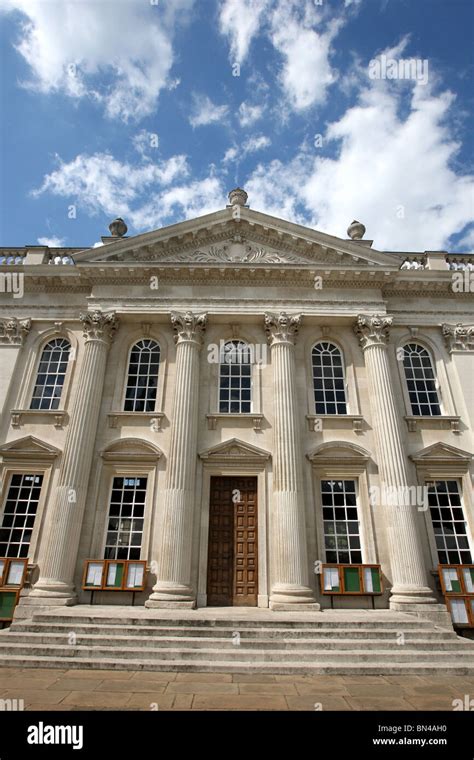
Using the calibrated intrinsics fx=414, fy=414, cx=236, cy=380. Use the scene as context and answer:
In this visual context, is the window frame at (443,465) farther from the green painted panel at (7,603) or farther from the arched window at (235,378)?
the green painted panel at (7,603)

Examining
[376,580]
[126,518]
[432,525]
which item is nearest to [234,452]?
[126,518]

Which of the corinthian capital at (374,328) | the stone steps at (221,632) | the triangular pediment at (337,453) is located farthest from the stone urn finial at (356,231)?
the stone steps at (221,632)

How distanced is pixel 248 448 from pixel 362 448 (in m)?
3.68

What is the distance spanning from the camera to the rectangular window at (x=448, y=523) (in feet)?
41.2

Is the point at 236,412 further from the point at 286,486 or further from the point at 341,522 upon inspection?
the point at 341,522

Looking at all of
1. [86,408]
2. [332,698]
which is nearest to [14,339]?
[86,408]

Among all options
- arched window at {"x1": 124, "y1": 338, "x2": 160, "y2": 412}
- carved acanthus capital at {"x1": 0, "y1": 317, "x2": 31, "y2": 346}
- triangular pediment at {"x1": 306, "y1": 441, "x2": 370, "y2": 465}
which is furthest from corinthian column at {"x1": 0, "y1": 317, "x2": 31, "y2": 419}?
triangular pediment at {"x1": 306, "y1": 441, "x2": 370, "y2": 465}

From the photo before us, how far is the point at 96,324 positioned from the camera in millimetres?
14523

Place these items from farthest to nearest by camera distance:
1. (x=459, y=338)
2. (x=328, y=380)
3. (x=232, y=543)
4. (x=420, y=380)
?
(x=459, y=338) → (x=420, y=380) → (x=328, y=380) → (x=232, y=543)

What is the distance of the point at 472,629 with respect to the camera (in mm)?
11125

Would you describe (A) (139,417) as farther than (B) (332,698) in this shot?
Yes

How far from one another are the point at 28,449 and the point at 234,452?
671 cm

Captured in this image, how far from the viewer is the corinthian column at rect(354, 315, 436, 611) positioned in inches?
451

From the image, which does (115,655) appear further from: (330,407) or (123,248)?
(123,248)
